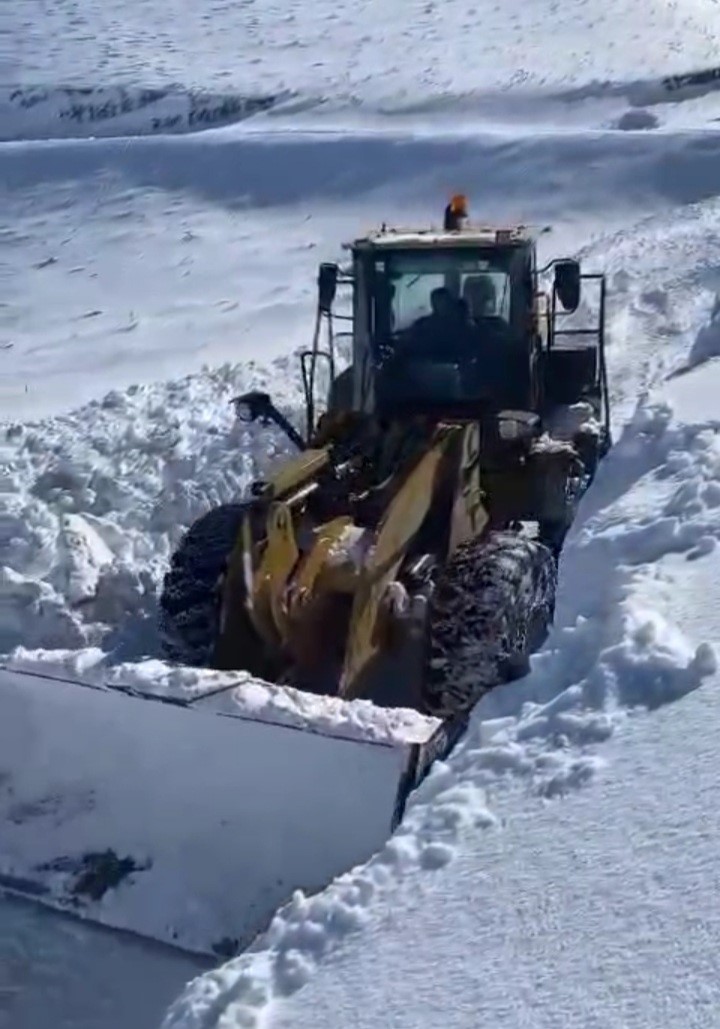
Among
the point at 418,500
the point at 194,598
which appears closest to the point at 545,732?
the point at 418,500

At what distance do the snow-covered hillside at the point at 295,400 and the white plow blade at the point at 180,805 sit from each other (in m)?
0.17

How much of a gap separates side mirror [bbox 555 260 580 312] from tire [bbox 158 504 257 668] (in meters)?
2.19

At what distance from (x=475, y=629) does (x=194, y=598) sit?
1.50 metres

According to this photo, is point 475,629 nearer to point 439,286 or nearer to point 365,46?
point 439,286

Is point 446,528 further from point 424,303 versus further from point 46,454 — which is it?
point 46,454

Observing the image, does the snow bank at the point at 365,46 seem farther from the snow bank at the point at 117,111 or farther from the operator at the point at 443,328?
the operator at the point at 443,328

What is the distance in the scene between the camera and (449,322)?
9109 millimetres

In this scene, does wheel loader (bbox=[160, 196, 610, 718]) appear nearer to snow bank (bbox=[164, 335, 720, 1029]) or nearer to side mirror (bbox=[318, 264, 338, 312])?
side mirror (bbox=[318, 264, 338, 312])

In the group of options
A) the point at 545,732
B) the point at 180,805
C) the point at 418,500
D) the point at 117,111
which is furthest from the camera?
the point at 117,111

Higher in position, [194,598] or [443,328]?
[443,328]

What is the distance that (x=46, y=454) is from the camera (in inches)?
456

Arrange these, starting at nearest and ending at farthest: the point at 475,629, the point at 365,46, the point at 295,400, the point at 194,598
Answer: the point at 475,629, the point at 194,598, the point at 295,400, the point at 365,46

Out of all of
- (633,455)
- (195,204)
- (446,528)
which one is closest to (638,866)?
(446,528)

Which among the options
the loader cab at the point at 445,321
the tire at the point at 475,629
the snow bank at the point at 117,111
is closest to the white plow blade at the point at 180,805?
the tire at the point at 475,629
